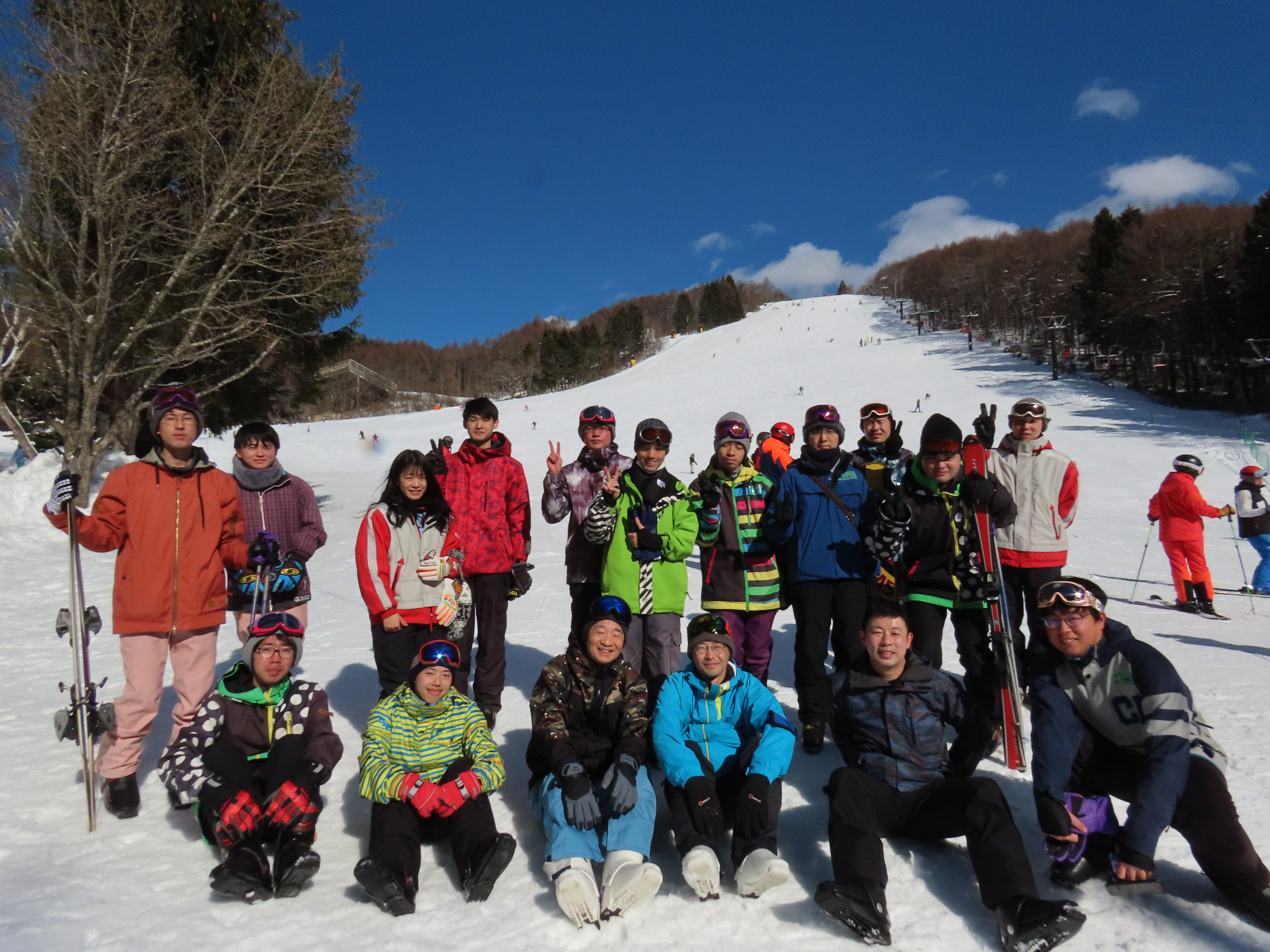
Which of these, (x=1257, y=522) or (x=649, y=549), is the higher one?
(x=649, y=549)

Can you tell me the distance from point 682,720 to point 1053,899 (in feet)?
5.25

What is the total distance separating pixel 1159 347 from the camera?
3556 centimetres

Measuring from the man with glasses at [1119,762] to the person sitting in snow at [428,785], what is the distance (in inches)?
87.7

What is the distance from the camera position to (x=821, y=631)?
398 cm

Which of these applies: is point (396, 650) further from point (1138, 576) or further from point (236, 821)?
point (1138, 576)

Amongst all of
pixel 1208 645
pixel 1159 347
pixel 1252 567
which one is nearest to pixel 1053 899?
pixel 1208 645

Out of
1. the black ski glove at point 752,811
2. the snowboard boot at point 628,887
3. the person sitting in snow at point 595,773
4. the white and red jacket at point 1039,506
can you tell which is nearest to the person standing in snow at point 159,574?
the person sitting in snow at point 595,773

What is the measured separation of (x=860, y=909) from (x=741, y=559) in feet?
6.56

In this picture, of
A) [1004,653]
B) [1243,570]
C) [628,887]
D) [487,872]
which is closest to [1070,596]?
[1004,653]

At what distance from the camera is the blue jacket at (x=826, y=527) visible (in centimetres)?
399

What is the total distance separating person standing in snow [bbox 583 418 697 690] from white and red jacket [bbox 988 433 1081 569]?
6.71ft

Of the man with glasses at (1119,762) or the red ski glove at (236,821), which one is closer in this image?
the man with glasses at (1119,762)

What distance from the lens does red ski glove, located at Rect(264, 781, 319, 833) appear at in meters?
2.79

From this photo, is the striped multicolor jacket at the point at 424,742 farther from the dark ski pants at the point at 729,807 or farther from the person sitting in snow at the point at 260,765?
the dark ski pants at the point at 729,807
